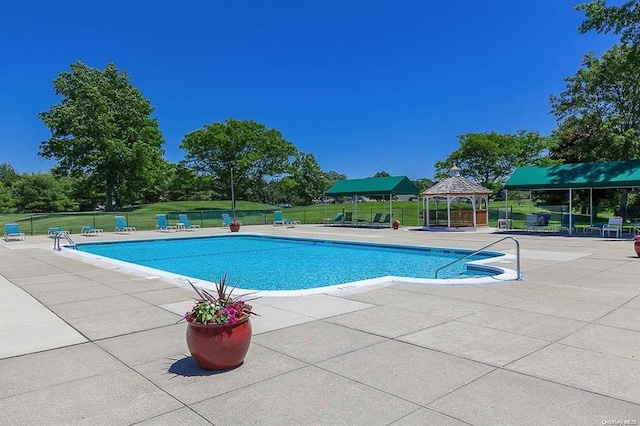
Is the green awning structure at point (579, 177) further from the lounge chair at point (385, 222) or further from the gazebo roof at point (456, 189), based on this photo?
the lounge chair at point (385, 222)

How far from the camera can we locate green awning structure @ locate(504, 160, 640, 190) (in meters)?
20.1

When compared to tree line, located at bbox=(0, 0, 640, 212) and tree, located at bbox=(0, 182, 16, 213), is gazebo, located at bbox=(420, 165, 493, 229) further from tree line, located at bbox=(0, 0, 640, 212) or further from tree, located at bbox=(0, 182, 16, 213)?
tree, located at bbox=(0, 182, 16, 213)

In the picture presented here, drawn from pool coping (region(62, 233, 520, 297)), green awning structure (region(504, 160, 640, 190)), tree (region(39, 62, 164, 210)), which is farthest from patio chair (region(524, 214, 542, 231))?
tree (region(39, 62, 164, 210))

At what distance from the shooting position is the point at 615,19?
72.7 ft

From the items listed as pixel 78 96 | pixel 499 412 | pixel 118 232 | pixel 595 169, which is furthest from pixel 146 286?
pixel 78 96

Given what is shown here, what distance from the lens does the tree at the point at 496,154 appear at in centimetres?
4222

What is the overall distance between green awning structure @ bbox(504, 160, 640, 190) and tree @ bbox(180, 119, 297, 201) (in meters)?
30.0

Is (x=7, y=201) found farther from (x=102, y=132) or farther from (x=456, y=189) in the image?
(x=456, y=189)

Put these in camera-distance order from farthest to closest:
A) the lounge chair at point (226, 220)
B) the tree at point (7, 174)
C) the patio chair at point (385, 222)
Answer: the tree at point (7, 174) < the lounge chair at point (226, 220) < the patio chair at point (385, 222)

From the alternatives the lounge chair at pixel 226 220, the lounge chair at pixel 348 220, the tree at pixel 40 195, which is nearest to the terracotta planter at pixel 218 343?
the lounge chair at pixel 226 220

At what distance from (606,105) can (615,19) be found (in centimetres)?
679

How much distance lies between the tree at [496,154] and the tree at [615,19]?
64.4ft

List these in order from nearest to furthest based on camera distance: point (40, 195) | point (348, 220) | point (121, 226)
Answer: point (121, 226) < point (348, 220) < point (40, 195)

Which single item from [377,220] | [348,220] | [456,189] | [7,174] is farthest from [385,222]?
[7,174]
